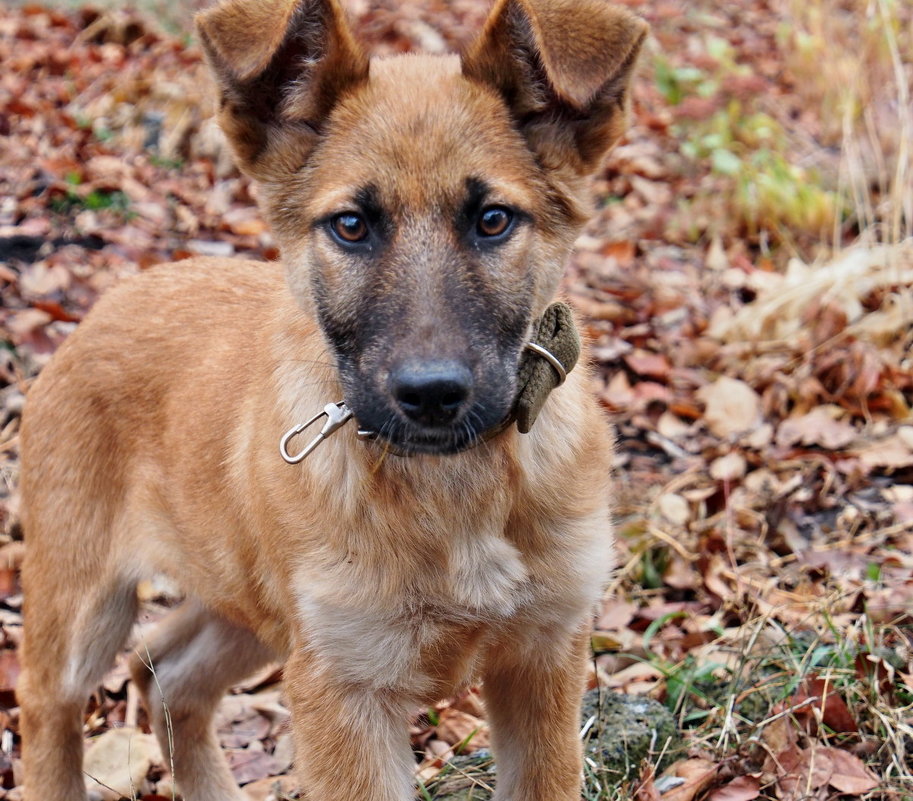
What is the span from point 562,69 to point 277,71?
838 millimetres

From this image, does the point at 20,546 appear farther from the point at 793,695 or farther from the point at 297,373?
the point at 793,695

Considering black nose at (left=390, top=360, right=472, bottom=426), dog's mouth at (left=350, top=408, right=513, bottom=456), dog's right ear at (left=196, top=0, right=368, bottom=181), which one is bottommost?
dog's mouth at (left=350, top=408, right=513, bottom=456)

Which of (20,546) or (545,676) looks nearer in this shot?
(545,676)

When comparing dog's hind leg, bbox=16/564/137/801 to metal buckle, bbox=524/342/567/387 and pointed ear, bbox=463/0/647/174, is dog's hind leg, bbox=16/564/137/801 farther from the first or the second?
pointed ear, bbox=463/0/647/174

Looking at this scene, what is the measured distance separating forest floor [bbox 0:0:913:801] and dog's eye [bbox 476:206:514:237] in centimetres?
105

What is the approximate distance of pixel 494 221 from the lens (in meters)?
3.13

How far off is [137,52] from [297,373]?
9.07 metres

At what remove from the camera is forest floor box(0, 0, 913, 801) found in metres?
4.28

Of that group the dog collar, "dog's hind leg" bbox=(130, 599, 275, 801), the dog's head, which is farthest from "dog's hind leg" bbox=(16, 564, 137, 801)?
the dog's head

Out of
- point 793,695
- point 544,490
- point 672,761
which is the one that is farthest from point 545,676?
point 793,695

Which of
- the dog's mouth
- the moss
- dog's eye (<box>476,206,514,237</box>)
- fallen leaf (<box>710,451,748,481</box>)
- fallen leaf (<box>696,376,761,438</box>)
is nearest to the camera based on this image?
the dog's mouth

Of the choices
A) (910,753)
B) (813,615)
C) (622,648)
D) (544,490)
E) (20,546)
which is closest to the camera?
(544,490)

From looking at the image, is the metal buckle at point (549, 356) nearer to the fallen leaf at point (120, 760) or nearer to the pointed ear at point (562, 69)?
the pointed ear at point (562, 69)

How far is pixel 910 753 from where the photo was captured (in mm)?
3975
